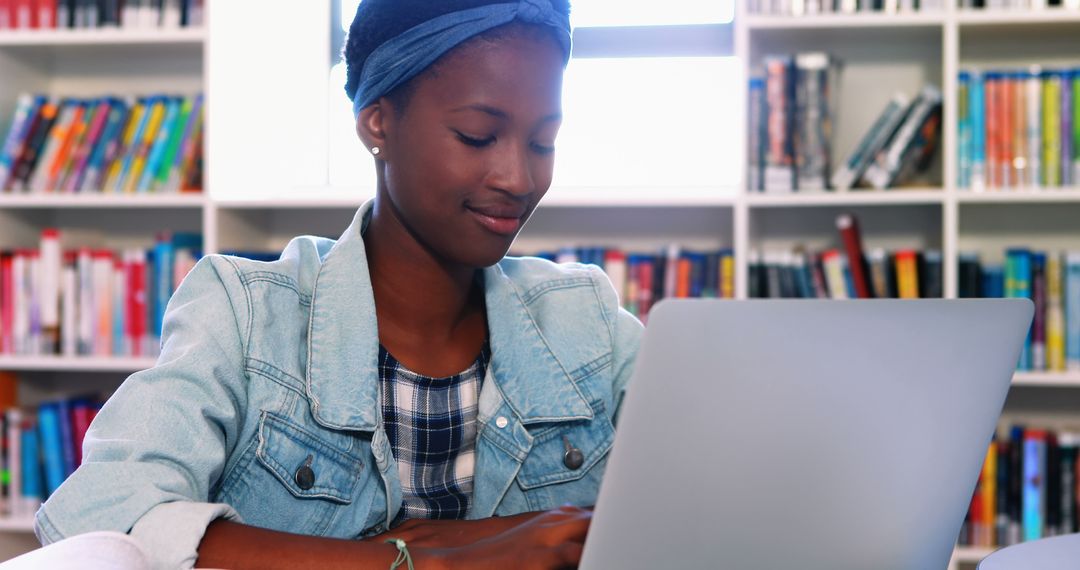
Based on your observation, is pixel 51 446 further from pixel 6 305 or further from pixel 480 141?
pixel 480 141

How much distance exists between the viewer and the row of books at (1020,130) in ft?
7.84

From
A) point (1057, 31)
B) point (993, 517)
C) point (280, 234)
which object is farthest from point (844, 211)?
point (280, 234)

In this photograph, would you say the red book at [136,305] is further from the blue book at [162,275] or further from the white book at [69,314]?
the white book at [69,314]

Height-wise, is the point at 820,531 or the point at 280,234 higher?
the point at 280,234

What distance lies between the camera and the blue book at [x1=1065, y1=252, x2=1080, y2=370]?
2398mm

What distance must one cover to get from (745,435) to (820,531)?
0.12 m

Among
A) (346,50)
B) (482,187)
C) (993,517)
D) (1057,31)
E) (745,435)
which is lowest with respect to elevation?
(993,517)

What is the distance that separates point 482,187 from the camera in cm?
107

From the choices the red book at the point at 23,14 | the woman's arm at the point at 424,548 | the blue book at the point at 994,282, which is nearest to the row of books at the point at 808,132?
the blue book at the point at 994,282

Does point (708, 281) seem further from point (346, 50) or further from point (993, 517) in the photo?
point (346, 50)

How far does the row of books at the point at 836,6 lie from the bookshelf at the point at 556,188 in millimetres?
31

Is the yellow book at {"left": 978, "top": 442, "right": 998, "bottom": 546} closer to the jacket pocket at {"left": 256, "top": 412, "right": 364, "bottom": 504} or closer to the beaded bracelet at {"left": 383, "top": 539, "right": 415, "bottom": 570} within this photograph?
the jacket pocket at {"left": 256, "top": 412, "right": 364, "bottom": 504}

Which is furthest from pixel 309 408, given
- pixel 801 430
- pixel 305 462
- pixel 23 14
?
pixel 23 14

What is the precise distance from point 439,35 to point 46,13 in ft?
6.72
